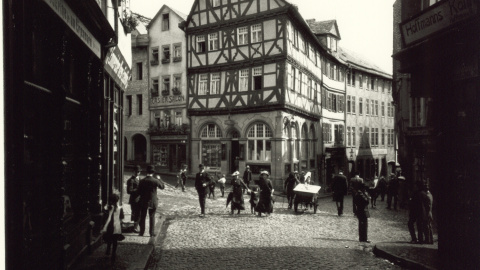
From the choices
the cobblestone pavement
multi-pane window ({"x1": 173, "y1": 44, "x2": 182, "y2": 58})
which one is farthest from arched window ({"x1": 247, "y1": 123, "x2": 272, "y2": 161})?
the cobblestone pavement

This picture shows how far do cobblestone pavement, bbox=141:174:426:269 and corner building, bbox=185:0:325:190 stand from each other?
1054 centimetres

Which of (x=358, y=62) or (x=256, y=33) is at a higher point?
(x=358, y=62)

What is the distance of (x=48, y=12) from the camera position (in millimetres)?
6414

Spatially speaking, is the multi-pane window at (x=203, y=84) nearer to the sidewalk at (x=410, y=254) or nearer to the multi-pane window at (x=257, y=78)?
the multi-pane window at (x=257, y=78)

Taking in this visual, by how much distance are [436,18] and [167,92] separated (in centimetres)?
2779

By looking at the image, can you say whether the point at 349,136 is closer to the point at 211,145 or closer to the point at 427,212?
the point at 211,145

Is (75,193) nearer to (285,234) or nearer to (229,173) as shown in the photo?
(285,234)

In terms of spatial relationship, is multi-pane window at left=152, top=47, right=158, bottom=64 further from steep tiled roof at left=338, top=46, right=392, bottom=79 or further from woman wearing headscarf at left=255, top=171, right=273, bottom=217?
woman wearing headscarf at left=255, top=171, right=273, bottom=217

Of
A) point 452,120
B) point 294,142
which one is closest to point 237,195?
point 452,120

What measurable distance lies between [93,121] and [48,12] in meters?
3.82

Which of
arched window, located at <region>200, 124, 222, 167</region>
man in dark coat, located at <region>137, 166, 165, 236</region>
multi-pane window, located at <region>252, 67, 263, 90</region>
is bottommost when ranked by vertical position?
man in dark coat, located at <region>137, 166, 165, 236</region>

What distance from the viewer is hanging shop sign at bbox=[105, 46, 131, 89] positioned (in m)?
11.3

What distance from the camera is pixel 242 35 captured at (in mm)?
28484

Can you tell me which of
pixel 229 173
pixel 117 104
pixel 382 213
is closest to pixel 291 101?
pixel 229 173
